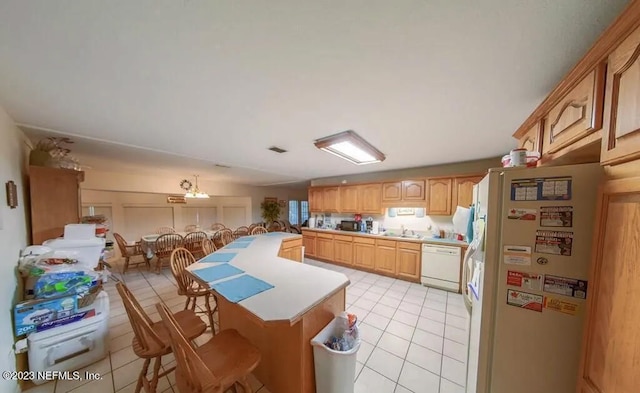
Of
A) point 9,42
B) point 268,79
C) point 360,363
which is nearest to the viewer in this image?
point 9,42

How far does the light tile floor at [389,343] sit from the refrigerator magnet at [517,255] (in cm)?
100

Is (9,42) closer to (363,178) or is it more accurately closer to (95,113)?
(95,113)

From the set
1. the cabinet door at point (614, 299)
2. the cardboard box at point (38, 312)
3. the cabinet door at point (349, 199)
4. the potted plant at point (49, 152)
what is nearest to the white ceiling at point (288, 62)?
the potted plant at point (49, 152)

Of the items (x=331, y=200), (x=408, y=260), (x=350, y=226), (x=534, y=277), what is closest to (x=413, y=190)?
(x=408, y=260)

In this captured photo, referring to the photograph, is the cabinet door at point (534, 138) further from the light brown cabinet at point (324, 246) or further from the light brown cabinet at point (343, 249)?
the light brown cabinet at point (324, 246)

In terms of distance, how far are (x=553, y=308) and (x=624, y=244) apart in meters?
0.46

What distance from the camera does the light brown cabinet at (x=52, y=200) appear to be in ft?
6.70

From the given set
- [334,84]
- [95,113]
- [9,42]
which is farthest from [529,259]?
[95,113]

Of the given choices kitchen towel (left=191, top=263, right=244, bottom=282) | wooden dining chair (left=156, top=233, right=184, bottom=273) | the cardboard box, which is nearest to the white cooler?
the cardboard box

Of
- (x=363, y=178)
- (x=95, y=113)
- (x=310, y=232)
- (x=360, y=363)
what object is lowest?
(x=360, y=363)

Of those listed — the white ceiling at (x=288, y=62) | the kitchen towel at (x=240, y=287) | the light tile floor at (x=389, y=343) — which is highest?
the white ceiling at (x=288, y=62)

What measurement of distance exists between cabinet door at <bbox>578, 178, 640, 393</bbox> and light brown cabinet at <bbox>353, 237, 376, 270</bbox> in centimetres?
324

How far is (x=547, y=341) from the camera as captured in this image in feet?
3.16

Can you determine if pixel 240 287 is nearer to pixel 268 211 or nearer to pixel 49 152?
pixel 49 152
